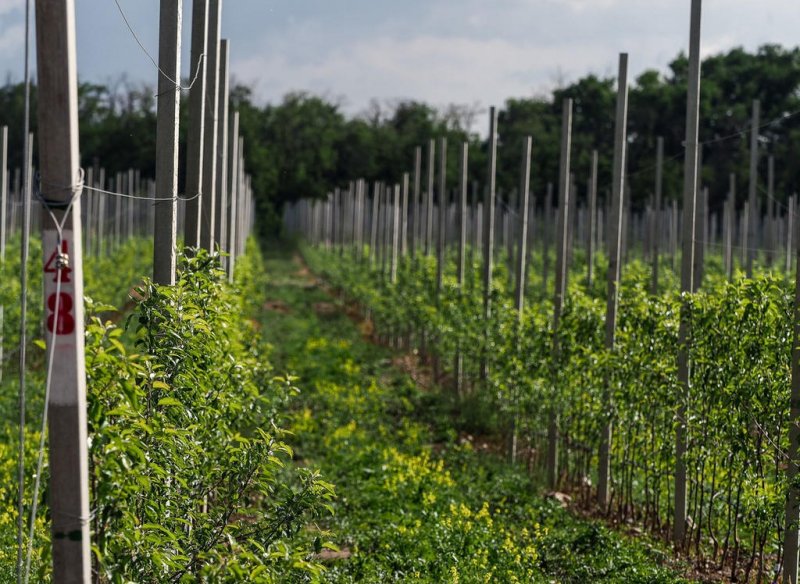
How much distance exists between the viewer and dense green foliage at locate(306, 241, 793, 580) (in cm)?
806

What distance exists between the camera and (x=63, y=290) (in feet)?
12.9

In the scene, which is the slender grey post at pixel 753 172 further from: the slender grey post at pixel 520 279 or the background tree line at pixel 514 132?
the background tree line at pixel 514 132

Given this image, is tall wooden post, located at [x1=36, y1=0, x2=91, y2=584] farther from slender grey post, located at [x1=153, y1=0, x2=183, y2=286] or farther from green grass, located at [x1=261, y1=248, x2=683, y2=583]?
slender grey post, located at [x1=153, y1=0, x2=183, y2=286]

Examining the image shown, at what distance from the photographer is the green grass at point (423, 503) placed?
7934 mm

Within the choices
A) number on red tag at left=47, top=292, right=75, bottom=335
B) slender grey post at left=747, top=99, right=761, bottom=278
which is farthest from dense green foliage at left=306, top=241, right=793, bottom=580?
number on red tag at left=47, top=292, right=75, bottom=335

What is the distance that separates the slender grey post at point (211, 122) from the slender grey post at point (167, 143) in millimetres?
3397

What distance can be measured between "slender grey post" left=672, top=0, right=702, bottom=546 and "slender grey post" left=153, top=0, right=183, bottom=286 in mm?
4566

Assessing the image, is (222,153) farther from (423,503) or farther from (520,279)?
(423,503)

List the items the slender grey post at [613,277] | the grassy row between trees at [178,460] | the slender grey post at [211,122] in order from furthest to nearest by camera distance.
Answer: the slender grey post at [613,277]
the slender grey post at [211,122]
the grassy row between trees at [178,460]

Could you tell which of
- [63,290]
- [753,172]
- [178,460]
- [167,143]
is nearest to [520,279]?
[753,172]

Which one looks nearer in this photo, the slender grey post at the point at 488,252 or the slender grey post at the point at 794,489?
the slender grey post at the point at 794,489

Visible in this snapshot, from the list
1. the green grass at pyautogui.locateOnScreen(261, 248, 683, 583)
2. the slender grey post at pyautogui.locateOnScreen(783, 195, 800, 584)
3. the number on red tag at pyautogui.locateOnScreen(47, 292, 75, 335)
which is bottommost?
the green grass at pyautogui.locateOnScreen(261, 248, 683, 583)

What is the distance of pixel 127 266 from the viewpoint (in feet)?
85.5

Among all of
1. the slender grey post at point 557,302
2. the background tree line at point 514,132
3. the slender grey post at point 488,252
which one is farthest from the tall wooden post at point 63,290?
the background tree line at point 514,132
